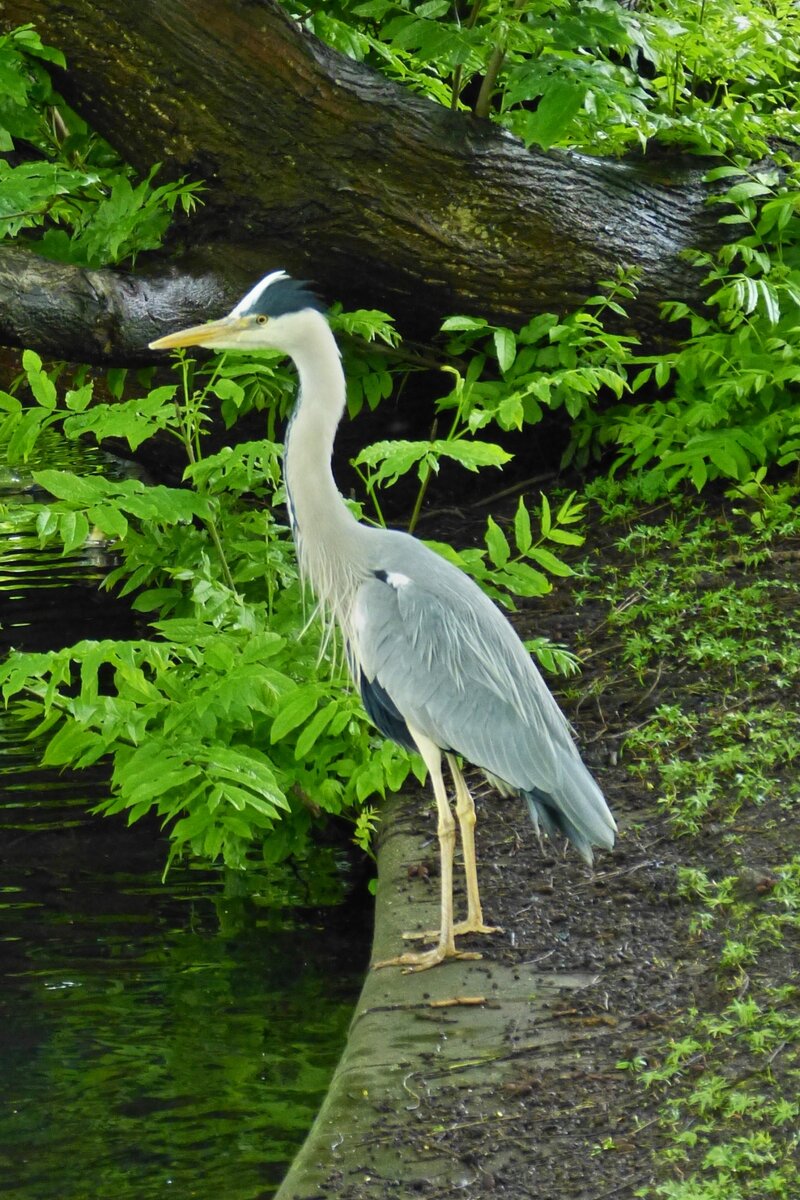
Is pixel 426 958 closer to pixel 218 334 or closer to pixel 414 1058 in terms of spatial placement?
pixel 414 1058

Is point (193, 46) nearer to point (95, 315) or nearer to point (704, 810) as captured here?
point (95, 315)

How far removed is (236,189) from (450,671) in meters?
2.92

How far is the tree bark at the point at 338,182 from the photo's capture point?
17.9ft

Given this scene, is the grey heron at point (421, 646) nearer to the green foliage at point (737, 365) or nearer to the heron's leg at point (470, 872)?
the heron's leg at point (470, 872)

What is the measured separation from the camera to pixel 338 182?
5.64 m

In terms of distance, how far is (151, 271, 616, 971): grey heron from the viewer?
141 inches

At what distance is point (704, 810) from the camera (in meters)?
4.05

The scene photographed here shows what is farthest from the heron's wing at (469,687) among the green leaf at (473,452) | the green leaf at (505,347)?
the green leaf at (505,347)

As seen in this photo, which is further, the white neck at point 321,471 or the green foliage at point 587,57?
the green foliage at point 587,57

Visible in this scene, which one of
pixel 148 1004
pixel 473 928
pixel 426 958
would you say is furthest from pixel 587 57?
pixel 148 1004

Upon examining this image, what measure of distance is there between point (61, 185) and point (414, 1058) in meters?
3.39

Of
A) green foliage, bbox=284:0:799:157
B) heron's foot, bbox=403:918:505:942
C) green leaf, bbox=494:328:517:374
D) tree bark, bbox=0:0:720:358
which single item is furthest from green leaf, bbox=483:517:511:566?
tree bark, bbox=0:0:720:358

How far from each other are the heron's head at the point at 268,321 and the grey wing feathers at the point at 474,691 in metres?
0.71

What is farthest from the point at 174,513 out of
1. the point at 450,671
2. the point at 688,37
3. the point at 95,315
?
the point at 688,37
